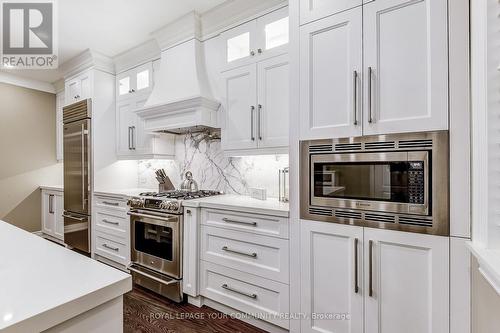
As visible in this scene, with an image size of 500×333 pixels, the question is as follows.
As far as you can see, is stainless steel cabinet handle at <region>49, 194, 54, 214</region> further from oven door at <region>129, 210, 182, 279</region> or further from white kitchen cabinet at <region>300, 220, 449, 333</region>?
white kitchen cabinet at <region>300, 220, 449, 333</region>

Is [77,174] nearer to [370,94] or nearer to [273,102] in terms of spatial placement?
[273,102]

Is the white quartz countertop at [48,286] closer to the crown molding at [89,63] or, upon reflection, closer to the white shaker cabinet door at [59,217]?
the crown molding at [89,63]

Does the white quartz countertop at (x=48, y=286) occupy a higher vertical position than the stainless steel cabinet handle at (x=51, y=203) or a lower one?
higher

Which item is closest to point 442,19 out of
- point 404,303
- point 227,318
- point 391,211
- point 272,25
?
point 391,211

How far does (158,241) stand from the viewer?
2555 millimetres

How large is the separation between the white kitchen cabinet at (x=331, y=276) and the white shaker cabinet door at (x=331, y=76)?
63 centimetres

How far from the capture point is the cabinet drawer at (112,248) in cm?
304

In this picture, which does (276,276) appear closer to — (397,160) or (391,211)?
(391,211)

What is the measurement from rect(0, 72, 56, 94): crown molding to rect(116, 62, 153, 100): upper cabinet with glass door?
6.54ft

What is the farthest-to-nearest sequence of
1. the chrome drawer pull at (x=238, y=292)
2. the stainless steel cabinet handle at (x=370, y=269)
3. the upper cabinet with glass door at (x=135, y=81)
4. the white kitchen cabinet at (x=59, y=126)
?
the white kitchen cabinet at (x=59, y=126) < the upper cabinet with glass door at (x=135, y=81) < the chrome drawer pull at (x=238, y=292) < the stainless steel cabinet handle at (x=370, y=269)

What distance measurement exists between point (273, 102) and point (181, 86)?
1.08m

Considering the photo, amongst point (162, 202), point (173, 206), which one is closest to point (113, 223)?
point (162, 202)

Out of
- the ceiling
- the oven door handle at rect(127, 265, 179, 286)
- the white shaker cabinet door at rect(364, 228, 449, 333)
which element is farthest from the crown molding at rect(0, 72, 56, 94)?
the white shaker cabinet door at rect(364, 228, 449, 333)

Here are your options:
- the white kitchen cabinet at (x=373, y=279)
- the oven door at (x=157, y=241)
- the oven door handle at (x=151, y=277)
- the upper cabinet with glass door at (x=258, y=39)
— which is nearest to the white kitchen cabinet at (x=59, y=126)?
the oven door at (x=157, y=241)
